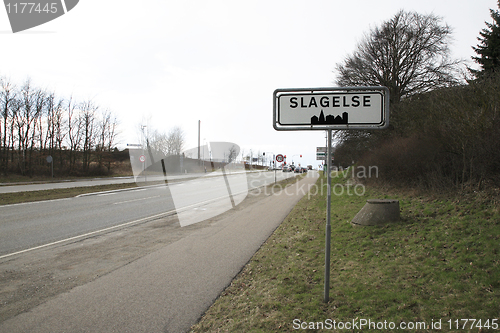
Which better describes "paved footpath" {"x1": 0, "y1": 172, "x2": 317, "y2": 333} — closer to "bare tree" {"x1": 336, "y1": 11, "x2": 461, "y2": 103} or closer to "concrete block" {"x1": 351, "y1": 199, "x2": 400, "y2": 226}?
"concrete block" {"x1": 351, "y1": 199, "x2": 400, "y2": 226}

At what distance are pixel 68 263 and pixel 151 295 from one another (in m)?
2.77

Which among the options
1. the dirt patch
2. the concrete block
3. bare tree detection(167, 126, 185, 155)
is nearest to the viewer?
the dirt patch

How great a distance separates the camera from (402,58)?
24922mm

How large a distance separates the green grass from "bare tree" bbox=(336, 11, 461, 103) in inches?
757

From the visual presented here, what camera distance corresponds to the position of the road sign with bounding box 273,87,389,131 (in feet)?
11.9

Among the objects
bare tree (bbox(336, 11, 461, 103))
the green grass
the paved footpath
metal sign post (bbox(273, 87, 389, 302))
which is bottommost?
the paved footpath

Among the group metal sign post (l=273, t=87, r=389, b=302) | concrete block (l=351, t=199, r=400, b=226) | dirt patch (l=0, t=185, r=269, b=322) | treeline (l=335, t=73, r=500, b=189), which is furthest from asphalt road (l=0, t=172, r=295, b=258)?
treeline (l=335, t=73, r=500, b=189)

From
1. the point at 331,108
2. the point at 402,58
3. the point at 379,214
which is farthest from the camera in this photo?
the point at 402,58

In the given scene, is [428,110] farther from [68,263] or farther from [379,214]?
[68,263]

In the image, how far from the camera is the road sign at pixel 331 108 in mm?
3623

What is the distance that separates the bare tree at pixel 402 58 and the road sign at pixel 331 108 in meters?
21.9

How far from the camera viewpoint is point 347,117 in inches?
144

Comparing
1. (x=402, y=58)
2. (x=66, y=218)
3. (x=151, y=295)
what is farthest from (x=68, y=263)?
(x=402, y=58)

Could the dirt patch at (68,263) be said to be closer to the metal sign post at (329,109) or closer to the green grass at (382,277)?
the green grass at (382,277)
